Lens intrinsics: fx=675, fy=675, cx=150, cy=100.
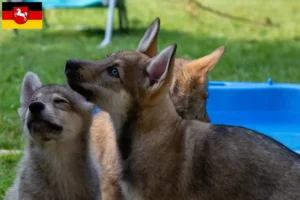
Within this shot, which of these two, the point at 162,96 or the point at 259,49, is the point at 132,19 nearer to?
the point at 259,49

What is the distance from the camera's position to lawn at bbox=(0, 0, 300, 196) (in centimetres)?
902

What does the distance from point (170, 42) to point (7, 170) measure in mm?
6163

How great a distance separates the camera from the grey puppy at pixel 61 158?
14.9 feet

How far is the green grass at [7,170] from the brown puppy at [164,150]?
1.61 m

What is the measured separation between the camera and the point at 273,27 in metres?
13.8

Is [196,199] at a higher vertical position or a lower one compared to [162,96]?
lower

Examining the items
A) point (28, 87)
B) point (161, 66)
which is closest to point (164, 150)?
point (161, 66)

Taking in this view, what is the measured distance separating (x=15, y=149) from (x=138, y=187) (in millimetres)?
2538

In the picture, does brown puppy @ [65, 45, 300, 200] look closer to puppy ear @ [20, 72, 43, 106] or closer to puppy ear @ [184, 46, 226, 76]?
puppy ear @ [20, 72, 43, 106]

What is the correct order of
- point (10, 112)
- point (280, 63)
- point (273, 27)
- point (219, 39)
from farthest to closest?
point (273, 27) < point (219, 39) < point (280, 63) < point (10, 112)

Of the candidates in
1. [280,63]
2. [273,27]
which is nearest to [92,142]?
[280,63]

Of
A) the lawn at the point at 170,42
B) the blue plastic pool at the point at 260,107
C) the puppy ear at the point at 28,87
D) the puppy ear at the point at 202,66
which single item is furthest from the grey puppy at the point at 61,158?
the blue plastic pool at the point at 260,107

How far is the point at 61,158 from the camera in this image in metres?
4.64

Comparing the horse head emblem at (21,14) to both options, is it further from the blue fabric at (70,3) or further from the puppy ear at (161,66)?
the puppy ear at (161,66)
